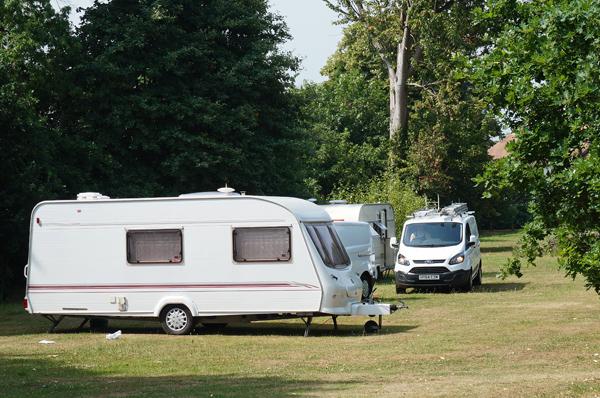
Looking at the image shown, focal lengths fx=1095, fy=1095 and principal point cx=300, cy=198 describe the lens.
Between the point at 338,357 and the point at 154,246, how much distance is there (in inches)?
227

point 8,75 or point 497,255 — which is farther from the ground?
point 8,75

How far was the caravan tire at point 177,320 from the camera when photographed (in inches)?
835

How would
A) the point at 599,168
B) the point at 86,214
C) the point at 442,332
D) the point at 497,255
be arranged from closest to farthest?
the point at 599,168 → the point at 442,332 → the point at 86,214 → the point at 497,255

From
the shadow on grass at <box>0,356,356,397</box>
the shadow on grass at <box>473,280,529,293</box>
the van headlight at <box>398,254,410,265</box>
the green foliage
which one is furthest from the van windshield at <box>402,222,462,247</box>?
the shadow on grass at <box>0,356,356,397</box>

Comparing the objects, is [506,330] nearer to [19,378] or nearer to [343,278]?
[343,278]

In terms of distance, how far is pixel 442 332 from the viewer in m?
20.7

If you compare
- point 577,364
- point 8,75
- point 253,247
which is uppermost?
point 8,75

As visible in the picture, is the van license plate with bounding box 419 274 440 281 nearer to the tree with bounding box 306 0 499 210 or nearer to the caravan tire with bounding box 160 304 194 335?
the caravan tire with bounding box 160 304 194 335

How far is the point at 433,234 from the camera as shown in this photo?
3166cm

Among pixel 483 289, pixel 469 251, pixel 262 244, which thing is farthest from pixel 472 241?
pixel 262 244

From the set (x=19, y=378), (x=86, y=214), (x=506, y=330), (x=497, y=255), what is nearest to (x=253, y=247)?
(x=86, y=214)

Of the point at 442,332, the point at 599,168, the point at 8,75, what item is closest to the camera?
the point at 599,168

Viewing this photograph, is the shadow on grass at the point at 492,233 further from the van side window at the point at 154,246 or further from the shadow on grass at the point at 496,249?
the van side window at the point at 154,246

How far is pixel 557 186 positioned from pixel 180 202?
998 cm
